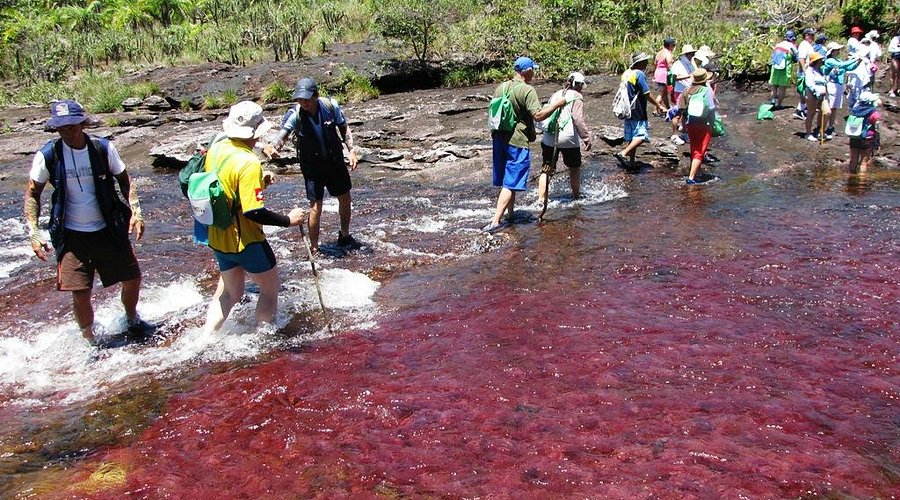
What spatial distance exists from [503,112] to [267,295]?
3.69 metres

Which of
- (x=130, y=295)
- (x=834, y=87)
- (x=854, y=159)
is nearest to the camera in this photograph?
(x=130, y=295)

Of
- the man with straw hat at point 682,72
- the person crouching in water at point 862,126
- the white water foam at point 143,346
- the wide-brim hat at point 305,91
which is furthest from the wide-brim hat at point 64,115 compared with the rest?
the man with straw hat at point 682,72

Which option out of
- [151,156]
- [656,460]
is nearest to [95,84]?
[151,156]

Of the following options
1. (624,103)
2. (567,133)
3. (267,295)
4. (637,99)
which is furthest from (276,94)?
(267,295)

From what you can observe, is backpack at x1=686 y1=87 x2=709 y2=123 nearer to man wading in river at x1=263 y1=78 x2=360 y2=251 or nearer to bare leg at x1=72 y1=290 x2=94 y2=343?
man wading in river at x1=263 y1=78 x2=360 y2=251

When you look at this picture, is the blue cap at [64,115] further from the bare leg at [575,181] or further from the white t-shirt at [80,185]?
the bare leg at [575,181]

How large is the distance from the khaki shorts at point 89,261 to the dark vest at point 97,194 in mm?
48

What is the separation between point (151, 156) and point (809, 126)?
13.0m

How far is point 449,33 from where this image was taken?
22031 mm

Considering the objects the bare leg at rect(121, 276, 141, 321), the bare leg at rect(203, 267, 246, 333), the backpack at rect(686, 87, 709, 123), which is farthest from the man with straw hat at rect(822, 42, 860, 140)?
the bare leg at rect(121, 276, 141, 321)

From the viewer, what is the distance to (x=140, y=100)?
850 inches

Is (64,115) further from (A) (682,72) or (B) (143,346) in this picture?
(A) (682,72)

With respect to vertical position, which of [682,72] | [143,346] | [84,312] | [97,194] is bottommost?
[143,346]

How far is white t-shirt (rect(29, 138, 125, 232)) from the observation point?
16.5 ft
